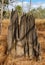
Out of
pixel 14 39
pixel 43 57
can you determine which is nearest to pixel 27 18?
pixel 14 39

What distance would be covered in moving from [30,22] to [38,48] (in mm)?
807

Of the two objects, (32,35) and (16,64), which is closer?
(16,64)

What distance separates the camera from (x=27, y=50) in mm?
6758

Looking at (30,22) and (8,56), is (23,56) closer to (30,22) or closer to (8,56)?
(8,56)

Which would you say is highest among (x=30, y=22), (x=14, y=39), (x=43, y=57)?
(x=30, y=22)

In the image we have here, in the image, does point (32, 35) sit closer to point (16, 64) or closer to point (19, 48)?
point (19, 48)

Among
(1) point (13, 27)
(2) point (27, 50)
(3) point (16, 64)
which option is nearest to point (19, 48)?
(2) point (27, 50)

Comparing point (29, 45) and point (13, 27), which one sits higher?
point (13, 27)

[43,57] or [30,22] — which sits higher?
[30,22]

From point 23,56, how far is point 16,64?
100 cm

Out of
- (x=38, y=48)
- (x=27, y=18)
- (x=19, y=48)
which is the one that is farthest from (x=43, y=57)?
(x=27, y=18)

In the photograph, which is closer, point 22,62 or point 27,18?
point 22,62

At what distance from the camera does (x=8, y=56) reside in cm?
661

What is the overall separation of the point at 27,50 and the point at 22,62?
2.73ft
